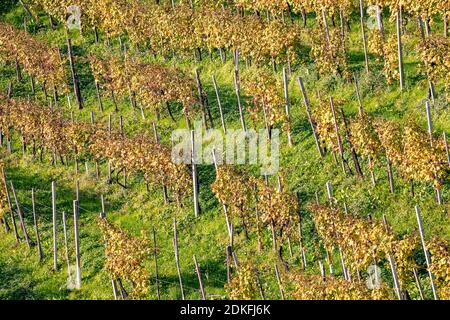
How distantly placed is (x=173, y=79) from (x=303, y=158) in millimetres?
9563

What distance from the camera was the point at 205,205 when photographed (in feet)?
130

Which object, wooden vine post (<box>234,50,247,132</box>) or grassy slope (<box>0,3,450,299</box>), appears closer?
grassy slope (<box>0,3,450,299</box>)

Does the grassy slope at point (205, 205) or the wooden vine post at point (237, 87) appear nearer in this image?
the grassy slope at point (205, 205)

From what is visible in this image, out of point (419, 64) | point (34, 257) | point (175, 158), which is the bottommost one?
point (34, 257)

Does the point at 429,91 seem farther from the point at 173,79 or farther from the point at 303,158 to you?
the point at 173,79

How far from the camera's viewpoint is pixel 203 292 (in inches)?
1261

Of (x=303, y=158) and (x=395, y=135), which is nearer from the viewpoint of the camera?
(x=395, y=135)

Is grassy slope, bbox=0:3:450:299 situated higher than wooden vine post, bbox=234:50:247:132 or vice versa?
wooden vine post, bbox=234:50:247:132

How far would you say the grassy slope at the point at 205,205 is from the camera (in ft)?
117

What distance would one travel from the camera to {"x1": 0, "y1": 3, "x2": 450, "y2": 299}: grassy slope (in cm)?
3575

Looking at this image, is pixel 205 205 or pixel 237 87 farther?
pixel 237 87

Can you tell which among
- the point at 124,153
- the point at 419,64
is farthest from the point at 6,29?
the point at 419,64

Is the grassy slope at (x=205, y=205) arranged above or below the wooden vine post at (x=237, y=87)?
below

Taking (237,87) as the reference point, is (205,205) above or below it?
below
